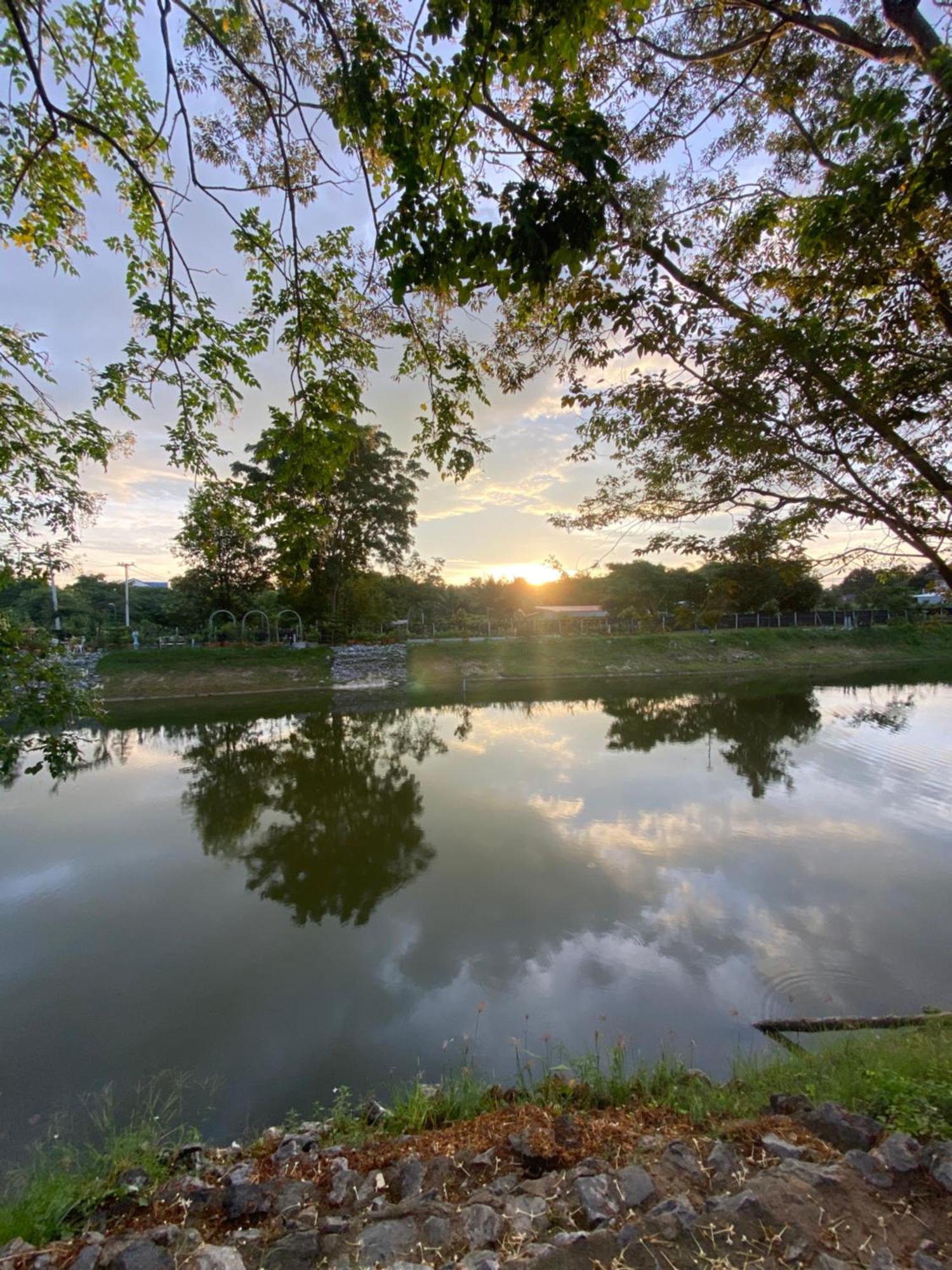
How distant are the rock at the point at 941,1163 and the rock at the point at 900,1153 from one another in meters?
0.03

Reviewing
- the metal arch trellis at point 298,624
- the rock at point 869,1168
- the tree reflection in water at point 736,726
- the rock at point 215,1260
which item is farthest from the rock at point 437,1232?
the metal arch trellis at point 298,624

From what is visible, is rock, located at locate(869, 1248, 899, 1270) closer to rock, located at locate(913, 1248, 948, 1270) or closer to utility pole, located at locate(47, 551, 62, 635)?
rock, located at locate(913, 1248, 948, 1270)

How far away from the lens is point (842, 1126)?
2.29m

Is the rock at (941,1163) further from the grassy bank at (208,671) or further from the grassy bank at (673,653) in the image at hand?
the grassy bank at (673,653)

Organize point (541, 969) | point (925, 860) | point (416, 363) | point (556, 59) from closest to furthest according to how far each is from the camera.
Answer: point (556, 59)
point (416, 363)
point (541, 969)
point (925, 860)

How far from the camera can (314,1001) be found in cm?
439

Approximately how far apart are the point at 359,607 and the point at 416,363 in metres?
29.4

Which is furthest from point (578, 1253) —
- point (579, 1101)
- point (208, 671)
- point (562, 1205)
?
point (208, 671)

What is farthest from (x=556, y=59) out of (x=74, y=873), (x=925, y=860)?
(x=74, y=873)

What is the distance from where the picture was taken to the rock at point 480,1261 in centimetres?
162

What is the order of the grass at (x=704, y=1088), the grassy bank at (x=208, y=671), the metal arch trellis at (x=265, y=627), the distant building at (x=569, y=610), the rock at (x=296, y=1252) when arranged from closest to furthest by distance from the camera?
the rock at (x=296, y=1252) → the grass at (x=704, y=1088) → the grassy bank at (x=208, y=671) → the metal arch trellis at (x=265, y=627) → the distant building at (x=569, y=610)

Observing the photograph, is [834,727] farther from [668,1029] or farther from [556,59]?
[556,59]

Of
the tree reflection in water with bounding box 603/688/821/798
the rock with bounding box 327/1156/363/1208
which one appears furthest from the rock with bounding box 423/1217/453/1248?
the tree reflection in water with bounding box 603/688/821/798

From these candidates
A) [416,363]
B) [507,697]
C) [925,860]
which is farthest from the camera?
[507,697]
